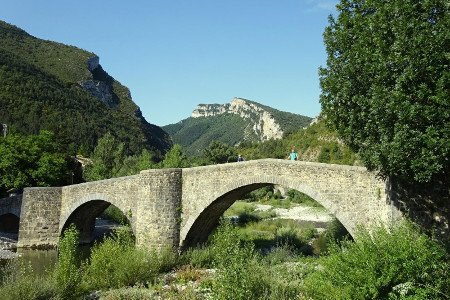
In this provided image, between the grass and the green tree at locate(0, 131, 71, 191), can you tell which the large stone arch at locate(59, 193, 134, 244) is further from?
the grass

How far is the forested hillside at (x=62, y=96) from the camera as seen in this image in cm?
6912

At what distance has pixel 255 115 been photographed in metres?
140

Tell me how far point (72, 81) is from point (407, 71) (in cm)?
9119

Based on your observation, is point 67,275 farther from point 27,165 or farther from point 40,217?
point 27,165

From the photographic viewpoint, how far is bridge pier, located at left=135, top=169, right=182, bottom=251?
2040cm

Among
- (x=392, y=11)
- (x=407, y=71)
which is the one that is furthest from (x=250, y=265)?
(x=392, y=11)

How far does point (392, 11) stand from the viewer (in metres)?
11.8

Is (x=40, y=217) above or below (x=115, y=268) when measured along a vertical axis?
above

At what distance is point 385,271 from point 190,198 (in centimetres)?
1250

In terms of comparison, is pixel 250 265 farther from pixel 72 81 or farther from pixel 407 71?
pixel 72 81

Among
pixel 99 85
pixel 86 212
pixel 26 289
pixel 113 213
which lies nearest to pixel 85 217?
pixel 86 212

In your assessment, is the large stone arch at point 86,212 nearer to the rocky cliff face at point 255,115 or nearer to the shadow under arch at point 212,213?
the shadow under arch at point 212,213

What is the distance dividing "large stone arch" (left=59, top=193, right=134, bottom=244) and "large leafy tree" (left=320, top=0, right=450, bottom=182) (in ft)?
48.5

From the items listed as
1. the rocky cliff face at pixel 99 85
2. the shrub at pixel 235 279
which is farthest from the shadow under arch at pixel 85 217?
the rocky cliff face at pixel 99 85
